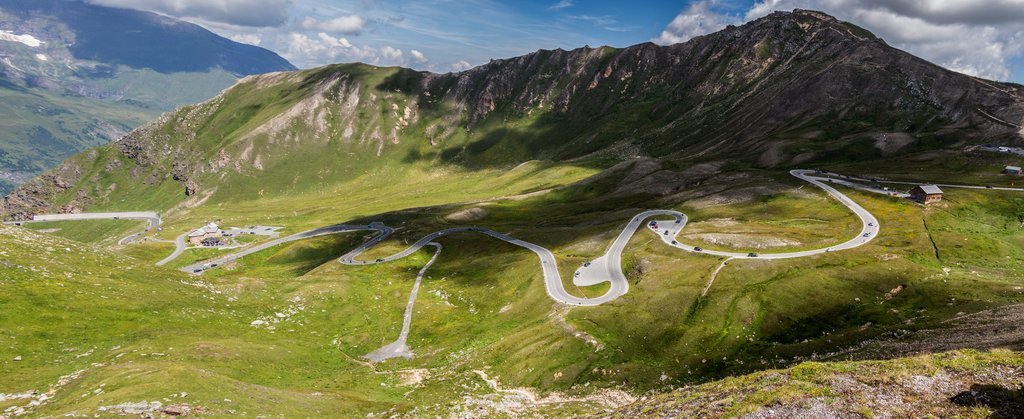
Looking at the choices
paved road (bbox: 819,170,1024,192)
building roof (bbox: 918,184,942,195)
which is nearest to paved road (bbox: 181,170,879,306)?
paved road (bbox: 819,170,1024,192)

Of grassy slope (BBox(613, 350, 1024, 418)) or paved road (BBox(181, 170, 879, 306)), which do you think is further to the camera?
paved road (BBox(181, 170, 879, 306))

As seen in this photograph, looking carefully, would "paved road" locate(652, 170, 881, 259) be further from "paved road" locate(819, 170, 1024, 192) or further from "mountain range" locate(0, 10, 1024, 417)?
"paved road" locate(819, 170, 1024, 192)

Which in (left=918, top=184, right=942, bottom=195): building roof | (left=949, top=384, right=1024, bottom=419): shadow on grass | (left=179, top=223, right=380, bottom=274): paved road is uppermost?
(left=918, top=184, right=942, bottom=195): building roof

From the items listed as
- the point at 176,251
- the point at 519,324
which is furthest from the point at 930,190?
the point at 176,251

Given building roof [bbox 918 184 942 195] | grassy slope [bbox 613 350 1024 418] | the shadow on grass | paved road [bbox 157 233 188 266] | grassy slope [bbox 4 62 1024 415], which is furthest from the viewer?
paved road [bbox 157 233 188 266]

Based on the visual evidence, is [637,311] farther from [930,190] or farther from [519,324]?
[930,190]

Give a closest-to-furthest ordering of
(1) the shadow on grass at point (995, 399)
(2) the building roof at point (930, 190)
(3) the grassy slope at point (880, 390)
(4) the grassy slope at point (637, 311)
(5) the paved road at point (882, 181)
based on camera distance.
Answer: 1. (1) the shadow on grass at point (995, 399)
2. (3) the grassy slope at point (880, 390)
3. (4) the grassy slope at point (637, 311)
4. (2) the building roof at point (930, 190)
5. (5) the paved road at point (882, 181)

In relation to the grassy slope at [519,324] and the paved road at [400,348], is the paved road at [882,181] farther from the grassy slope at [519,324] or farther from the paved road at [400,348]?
the paved road at [400,348]

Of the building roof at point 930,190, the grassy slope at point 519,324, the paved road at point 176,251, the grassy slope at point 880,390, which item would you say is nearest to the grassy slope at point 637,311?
the grassy slope at point 519,324

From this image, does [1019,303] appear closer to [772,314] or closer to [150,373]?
[772,314]

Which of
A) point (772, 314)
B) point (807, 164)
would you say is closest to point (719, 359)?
point (772, 314)

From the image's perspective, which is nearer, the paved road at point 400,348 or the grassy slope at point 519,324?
the grassy slope at point 519,324
